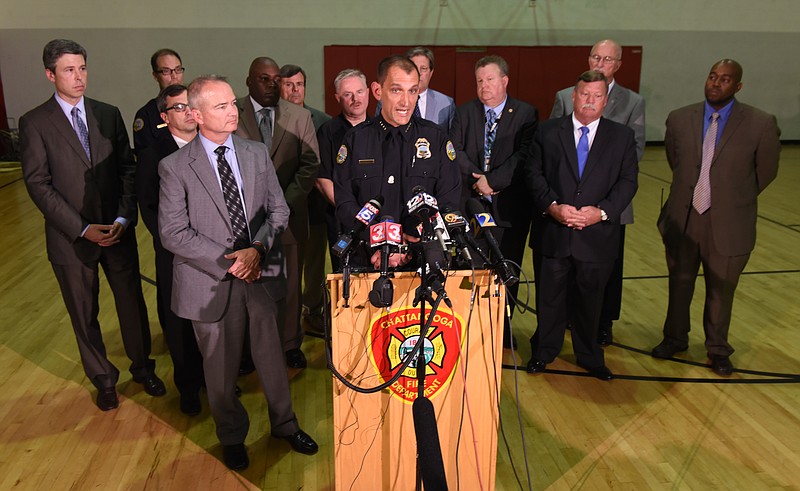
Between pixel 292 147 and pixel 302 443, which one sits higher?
pixel 292 147

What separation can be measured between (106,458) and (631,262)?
15.4ft

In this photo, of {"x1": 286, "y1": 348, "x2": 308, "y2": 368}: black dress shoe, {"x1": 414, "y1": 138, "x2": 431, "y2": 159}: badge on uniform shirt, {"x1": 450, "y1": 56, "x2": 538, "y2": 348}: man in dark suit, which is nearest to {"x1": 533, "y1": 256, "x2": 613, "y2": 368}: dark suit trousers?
{"x1": 450, "y1": 56, "x2": 538, "y2": 348}: man in dark suit

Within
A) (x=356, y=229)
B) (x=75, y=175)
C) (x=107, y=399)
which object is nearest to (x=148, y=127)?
(x=75, y=175)

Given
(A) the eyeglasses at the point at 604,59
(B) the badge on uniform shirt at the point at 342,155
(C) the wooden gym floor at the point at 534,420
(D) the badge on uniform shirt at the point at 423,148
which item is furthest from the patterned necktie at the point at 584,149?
(B) the badge on uniform shirt at the point at 342,155

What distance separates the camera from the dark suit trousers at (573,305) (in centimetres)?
388

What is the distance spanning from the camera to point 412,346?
2.43m

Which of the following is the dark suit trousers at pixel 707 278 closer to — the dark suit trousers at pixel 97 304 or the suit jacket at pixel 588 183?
the suit jacket at pixel 588 183

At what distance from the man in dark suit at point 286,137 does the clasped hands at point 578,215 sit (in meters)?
1.46

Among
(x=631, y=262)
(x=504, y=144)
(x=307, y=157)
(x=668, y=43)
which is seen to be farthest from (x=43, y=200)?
(x=668, y=43)

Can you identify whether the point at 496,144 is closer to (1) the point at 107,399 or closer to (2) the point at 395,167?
(2) the point at 395,167

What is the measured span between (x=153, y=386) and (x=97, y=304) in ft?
1.83

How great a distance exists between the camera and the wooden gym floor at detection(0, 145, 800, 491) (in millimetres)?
3041

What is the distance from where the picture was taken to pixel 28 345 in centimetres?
442

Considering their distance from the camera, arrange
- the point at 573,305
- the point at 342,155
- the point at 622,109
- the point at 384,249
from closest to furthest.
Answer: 1. the point at 384,249
2. the point at 342,155
3. the point at 573,305
4. the point at 622,109
